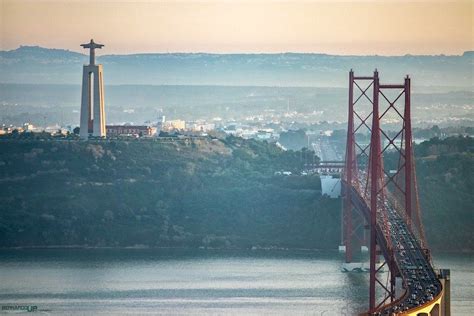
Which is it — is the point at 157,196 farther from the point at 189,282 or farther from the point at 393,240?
the point at 393,240

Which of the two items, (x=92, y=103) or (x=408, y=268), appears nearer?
(x=408, y=268)

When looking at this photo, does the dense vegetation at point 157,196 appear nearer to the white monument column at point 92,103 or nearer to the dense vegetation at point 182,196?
the dense vegetation at point 182,196

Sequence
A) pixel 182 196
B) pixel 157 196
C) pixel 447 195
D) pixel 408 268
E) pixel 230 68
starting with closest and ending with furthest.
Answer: pixel 408 268, pixel 447 195, pixel 157 196, pixel 182 196, pixel 230 68

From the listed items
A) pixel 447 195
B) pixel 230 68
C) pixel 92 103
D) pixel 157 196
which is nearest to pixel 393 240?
pixel 447 195

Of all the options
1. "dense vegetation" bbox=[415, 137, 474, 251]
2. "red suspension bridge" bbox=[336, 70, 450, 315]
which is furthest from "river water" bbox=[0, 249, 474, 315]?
"dense vegetation" bbox=[415, 137, 474, 251]

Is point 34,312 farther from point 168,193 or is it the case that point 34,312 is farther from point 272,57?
point 272,57

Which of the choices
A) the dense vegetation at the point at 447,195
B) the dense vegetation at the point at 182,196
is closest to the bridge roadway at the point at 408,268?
the dense vegetation at the point at 447,195
